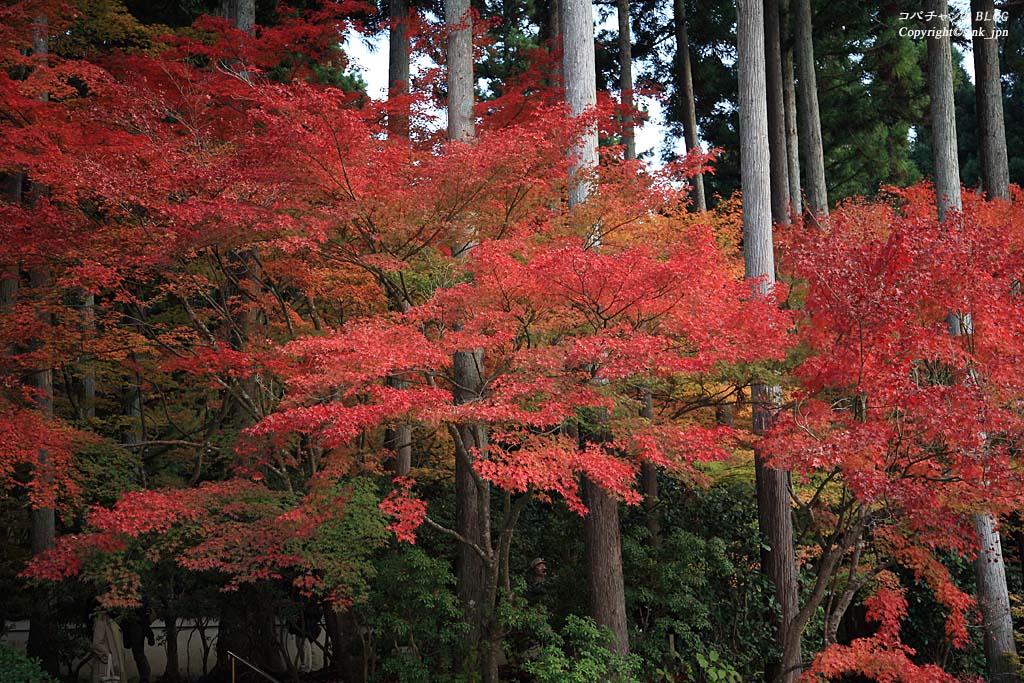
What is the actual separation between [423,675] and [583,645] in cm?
177

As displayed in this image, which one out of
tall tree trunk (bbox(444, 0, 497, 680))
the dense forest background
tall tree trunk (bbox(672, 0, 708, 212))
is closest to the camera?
the dense forest background

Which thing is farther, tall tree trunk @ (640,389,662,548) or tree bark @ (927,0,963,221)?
tall tree trunk @ (640,389,662,548)

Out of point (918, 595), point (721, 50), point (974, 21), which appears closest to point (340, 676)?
point (918, 595)

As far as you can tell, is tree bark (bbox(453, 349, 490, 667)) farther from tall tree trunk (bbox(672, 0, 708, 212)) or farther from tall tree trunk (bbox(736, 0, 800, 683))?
tall tree trunk (bbox(672, 0, 708, 212))

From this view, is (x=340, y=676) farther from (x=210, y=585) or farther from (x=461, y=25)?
(x=461, y=25)

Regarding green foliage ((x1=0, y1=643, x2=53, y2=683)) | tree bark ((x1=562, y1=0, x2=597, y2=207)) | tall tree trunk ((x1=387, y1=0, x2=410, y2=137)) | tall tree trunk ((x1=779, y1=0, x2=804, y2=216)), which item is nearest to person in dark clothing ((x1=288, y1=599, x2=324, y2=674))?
green foliage ((x1=0, y1=643, x2=53, y2=683))

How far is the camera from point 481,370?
905cm

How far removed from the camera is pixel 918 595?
12.1 meters

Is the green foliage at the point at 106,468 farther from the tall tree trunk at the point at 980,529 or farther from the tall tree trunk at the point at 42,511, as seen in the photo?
the tall tree trunk at the point at 980,529

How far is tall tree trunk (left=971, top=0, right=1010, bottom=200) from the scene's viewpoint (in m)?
11.2

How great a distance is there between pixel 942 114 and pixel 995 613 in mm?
6231

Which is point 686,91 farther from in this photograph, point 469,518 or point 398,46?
point 469,518

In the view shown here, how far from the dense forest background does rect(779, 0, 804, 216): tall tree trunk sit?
1.78 metres

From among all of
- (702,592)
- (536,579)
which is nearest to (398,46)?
(536,579)
